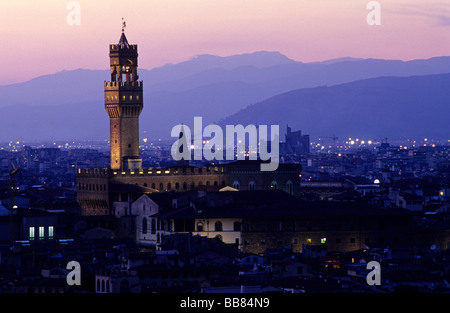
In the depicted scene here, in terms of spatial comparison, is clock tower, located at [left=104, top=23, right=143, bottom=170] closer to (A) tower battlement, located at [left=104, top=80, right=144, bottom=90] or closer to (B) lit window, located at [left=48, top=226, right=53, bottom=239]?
(A) tower battlement, located at [left=104, top=80, right=144, bottom=90]

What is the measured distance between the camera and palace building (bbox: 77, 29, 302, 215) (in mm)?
72938

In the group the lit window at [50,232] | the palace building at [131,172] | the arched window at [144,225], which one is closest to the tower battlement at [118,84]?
the palace building at [131,172]

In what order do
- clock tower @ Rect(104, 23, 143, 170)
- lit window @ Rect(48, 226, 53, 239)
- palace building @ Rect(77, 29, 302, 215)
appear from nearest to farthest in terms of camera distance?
lit window @ Rect(48, 226, 53, 239) → palace building @ Rect(77, 29, 302, 215) → clock tower @ Rect(104, 23, 143, 170)

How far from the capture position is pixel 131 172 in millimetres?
73812

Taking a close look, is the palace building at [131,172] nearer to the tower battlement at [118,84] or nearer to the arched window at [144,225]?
the tower battlement at [118,84]

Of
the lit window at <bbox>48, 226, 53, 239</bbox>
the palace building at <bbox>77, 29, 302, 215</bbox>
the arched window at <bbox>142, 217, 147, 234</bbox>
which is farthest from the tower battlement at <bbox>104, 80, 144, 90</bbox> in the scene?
the lit window at <bbox>48, 226, 53, 239</bbox>

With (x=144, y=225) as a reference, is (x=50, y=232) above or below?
below

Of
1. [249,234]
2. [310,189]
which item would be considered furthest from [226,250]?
[310,189]

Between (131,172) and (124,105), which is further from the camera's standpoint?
(124,105)

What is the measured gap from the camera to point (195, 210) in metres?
60.8

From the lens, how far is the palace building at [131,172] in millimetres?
72938

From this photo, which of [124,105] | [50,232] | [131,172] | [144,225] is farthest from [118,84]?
[50,232]

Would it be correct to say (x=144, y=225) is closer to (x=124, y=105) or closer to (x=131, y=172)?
(x=131, y=172)
